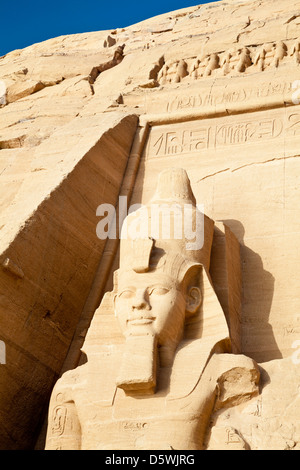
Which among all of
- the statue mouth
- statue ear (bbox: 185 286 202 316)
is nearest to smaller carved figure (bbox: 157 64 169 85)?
statue ear (bbox: 185 286 202 316)

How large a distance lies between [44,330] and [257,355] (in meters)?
1.57

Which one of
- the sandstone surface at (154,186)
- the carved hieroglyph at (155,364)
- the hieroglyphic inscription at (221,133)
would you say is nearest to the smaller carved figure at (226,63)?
the sandstone surface at (154,186)

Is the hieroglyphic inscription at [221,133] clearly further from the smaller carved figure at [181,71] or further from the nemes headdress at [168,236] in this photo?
the nemes headdress at [168,236]

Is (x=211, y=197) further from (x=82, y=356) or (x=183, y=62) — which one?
(x=183, y=62)

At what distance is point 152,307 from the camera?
4.96 metres

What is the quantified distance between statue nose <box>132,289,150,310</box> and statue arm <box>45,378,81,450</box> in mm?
Answer: 679

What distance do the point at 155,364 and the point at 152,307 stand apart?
40 cm

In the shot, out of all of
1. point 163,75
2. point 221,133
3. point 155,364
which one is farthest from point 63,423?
point 163,75

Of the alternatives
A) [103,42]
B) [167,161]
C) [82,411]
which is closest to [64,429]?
[82,411]

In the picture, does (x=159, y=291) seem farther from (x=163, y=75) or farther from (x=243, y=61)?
(x=163, y=75)

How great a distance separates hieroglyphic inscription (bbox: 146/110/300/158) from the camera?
704 cm

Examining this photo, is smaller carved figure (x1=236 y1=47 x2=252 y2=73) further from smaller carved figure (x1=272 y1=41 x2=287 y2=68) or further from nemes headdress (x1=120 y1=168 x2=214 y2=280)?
nemes headdress (x1=120 y1=168 x2=214 y2=280)
